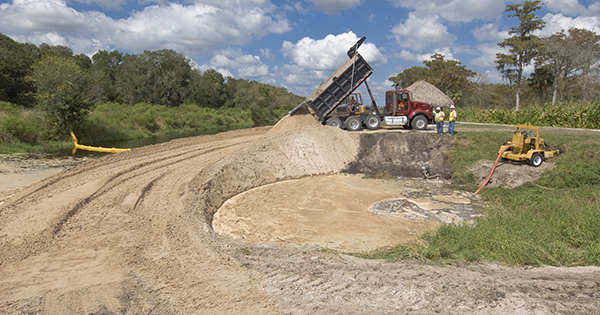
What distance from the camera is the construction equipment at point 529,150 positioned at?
1280 cm

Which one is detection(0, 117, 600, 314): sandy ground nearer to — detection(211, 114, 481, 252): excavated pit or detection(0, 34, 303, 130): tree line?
detection(211, 114, 481, 252): excavated pit

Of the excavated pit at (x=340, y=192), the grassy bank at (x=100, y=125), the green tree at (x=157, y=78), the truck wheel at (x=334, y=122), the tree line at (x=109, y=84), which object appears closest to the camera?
the excavated pit at (x=340, y=192)

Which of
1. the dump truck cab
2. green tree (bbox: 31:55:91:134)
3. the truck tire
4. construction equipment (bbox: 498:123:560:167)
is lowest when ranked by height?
construction equipment (bbox: 498:123:560:167)

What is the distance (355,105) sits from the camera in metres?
20.0

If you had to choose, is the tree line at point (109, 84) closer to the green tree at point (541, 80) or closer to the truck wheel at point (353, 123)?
the truck wheel at point (353, 123)

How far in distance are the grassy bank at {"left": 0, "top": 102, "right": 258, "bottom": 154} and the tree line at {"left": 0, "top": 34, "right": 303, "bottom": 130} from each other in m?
1.07

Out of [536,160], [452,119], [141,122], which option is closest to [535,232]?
[536,160]

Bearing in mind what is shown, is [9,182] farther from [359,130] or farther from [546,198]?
[546,198]

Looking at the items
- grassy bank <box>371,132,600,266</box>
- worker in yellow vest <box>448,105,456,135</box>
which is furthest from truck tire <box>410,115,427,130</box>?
grassy bank <box>371,132,600,266</box>

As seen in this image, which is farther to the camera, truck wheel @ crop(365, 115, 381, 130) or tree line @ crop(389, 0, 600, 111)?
tree line @ crop(389, 0, 600, 111)

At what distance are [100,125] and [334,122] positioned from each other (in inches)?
867

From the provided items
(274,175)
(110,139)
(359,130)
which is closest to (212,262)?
(274,175)

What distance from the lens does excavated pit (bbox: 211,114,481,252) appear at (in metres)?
9.23

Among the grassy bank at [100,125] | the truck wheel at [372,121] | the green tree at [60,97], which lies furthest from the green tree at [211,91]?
the truck wheel at [372,121]
